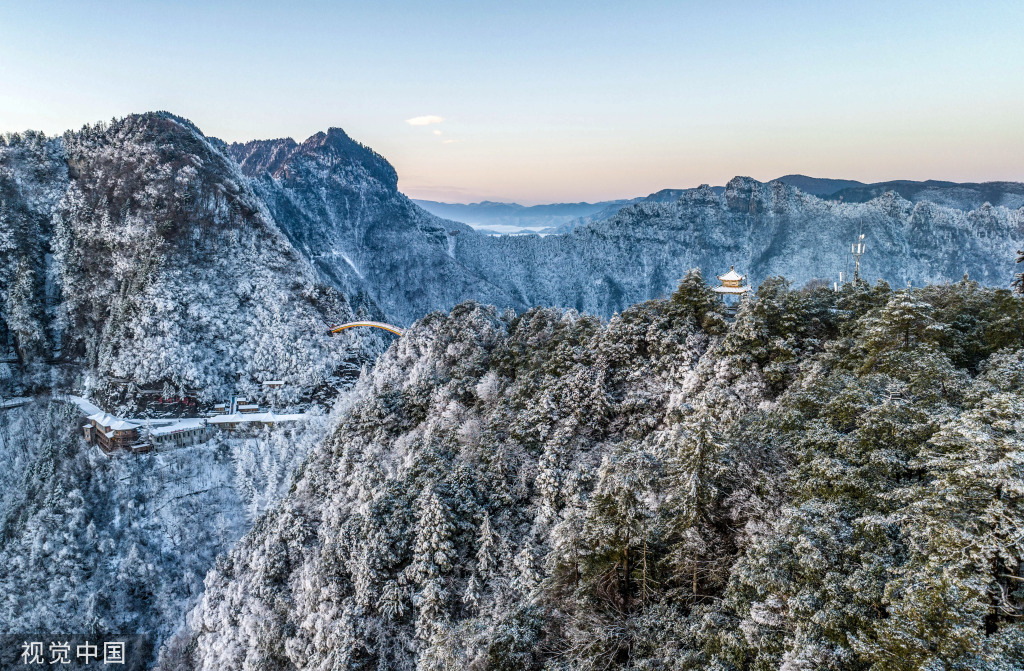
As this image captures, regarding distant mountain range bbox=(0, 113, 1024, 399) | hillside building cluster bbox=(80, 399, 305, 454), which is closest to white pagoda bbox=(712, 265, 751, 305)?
hillside building cluster bbox=(80, 399, 305, 454)

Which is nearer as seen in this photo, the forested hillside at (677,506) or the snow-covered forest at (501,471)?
the forested hillside at (677,506)

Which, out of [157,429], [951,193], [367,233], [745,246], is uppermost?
[951,193]

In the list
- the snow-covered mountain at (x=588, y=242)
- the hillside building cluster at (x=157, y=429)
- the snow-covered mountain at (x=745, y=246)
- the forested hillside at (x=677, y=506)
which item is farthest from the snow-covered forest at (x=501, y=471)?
the snow-covered mountain at (x=745, y=246)

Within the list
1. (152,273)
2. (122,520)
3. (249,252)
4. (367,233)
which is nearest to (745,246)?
(367,233)

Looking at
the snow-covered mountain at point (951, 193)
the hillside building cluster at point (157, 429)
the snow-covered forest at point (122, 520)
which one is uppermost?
the snow-covered mountain at point (951, 193)

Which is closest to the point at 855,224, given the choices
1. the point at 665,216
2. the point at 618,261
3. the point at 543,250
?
Answer: the point at 665,216

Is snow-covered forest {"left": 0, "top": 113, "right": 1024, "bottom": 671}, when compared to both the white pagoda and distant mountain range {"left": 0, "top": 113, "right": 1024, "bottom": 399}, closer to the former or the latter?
distant mountain range {"left": 0, "top": 113, "right": 1024, "bottom": 399}

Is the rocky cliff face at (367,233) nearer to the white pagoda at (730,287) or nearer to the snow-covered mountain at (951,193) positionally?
the snow-covered mountain at (951,193)

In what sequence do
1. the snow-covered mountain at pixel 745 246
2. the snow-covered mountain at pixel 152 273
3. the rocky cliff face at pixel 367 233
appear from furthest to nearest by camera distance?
1. the rocky cliff face at pixel 367 233
2. the snow-covered mountain at pixel 745 246
3. the snow-covered mountain at pixel 152 273

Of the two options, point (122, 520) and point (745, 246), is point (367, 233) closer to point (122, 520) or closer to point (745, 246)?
point (745, 246)

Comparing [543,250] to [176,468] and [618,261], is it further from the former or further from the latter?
[176,468]
